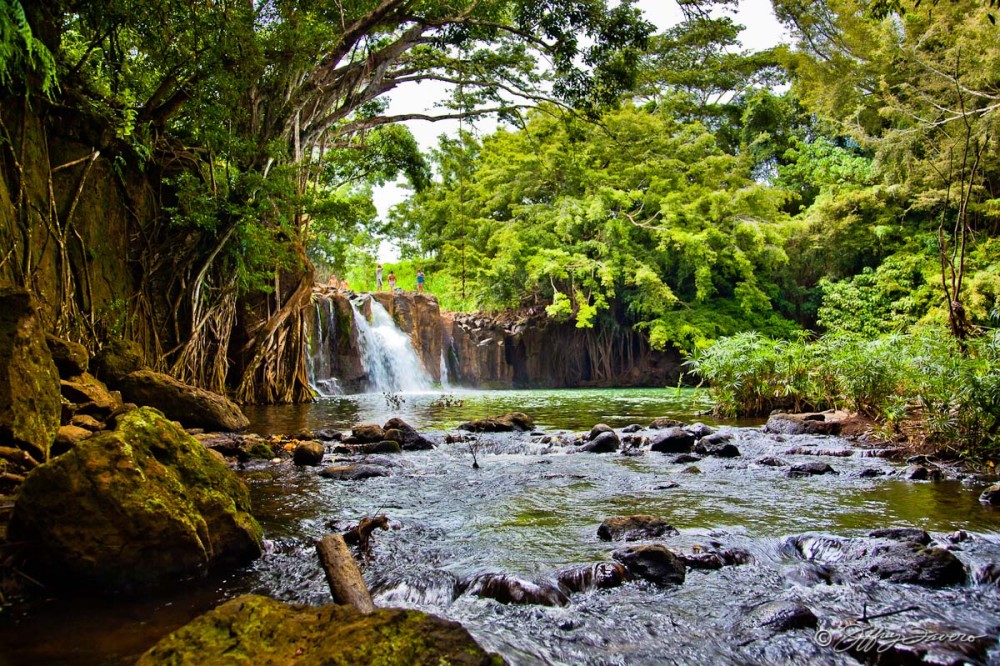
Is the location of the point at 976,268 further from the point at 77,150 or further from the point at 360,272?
the point at 360,272

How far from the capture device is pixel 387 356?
61.8ft

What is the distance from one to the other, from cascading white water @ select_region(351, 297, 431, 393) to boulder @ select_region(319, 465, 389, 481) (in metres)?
12.5

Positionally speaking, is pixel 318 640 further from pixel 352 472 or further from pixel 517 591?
pixel 352 472

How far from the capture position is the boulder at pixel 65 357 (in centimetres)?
599

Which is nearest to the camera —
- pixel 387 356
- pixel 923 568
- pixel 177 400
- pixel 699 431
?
pixel 923 568

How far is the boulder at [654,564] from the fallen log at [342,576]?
1.44 metres

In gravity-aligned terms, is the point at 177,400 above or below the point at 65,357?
below

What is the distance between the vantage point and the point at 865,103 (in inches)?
795

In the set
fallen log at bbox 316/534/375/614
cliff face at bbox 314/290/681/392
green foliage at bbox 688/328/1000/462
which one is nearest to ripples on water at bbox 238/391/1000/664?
fallen log at bbox 316/534/375/614

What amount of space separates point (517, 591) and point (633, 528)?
1150mm

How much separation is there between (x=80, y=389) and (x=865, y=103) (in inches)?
926

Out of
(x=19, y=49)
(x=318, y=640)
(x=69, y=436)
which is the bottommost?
(x=318, y=640)

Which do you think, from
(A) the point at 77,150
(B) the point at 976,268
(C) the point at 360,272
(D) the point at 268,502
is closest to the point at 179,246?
(A) the point at 77,150

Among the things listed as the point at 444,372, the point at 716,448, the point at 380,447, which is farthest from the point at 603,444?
the point at 444,372
